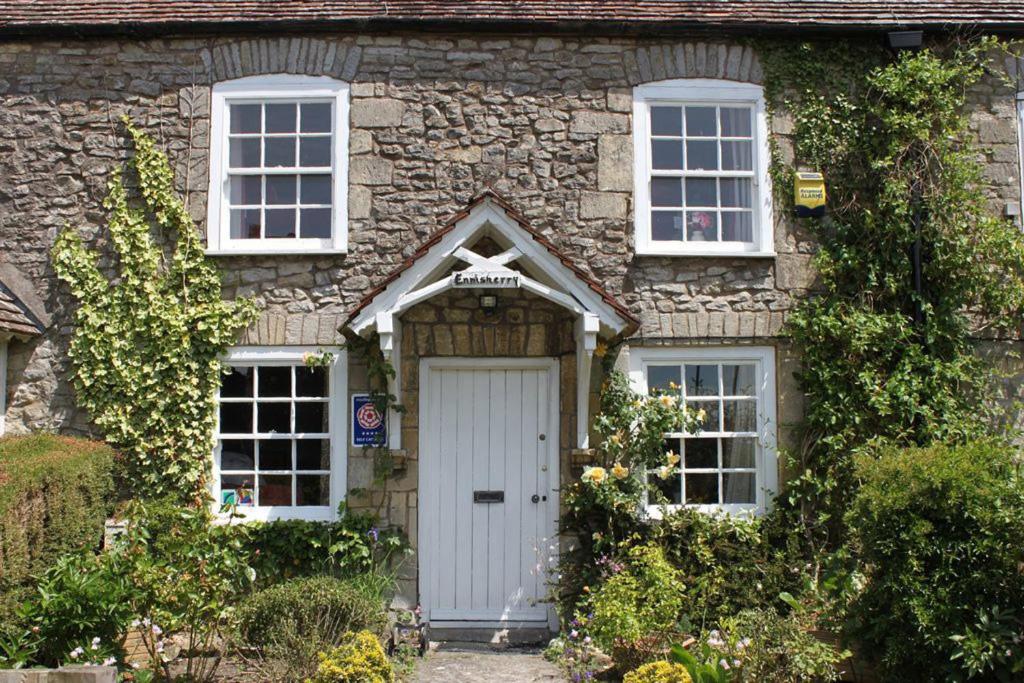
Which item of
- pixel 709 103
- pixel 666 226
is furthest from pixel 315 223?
pixel 709 103

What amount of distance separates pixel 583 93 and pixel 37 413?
5841 mm

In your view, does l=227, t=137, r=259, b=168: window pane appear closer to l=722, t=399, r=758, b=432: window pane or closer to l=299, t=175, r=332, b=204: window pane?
l=299, t=175, r=332, b=204: window pane

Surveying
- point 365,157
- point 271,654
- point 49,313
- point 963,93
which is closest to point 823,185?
point 963,93

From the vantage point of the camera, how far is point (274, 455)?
28.6 ft

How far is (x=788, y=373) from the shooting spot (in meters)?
8.66

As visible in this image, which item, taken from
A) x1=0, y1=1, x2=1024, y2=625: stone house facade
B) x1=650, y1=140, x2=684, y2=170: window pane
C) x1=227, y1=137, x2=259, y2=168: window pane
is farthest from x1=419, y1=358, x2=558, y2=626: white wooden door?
x1=227, y1=137, x2=259, y2=168: window pane

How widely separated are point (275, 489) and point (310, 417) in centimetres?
73

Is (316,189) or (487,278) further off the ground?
(316,189)

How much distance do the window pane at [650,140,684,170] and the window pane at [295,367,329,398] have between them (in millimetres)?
3723

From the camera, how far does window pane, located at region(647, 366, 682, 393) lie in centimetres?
878

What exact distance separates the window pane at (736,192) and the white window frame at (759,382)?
4.58 feet

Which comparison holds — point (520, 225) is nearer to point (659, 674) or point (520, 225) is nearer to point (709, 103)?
point (709, 103)

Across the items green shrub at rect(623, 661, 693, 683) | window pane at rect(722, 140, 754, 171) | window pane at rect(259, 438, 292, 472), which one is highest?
window pane at rect(722, 140, 754, 171)

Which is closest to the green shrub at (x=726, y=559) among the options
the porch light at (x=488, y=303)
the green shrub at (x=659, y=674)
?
the green shrub at (x=659, y=674)
